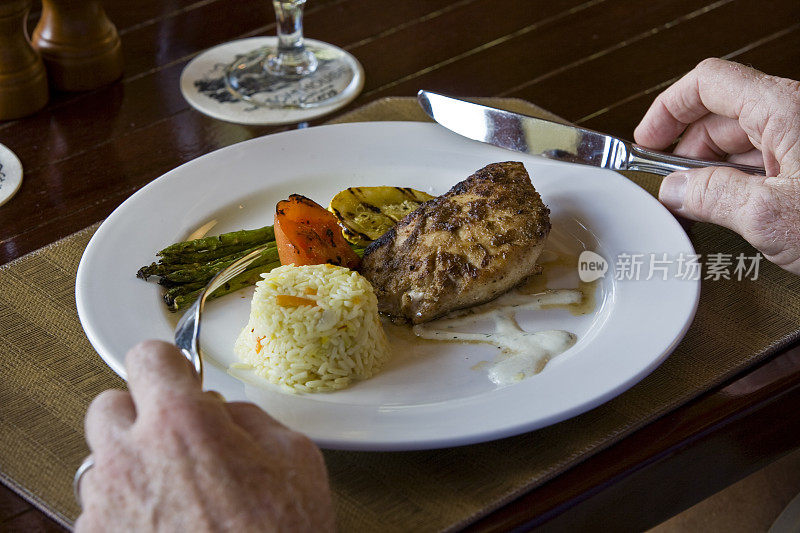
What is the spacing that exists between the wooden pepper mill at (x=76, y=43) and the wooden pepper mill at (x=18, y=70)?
0.25 feet

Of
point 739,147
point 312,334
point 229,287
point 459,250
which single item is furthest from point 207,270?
point 739,147

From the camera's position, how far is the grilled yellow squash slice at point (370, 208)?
209 centimetres

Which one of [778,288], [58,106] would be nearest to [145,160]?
[58,106]

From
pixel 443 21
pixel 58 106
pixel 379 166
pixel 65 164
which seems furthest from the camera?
pixel 443 21

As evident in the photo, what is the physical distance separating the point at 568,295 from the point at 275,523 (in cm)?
104

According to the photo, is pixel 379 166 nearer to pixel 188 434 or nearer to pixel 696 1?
pixel 188 434

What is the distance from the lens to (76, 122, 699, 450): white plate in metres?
1.51

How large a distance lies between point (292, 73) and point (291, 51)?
7cm

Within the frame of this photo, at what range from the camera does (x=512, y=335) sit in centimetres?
182

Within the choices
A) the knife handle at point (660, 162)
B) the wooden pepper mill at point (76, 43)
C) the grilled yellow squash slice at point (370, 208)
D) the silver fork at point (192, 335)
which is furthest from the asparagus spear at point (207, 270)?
the wooden pepper mill at point (76, 43)

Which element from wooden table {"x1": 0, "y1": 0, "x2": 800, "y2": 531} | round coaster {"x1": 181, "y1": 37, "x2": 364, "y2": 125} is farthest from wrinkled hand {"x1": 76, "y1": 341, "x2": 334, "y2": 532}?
round coaster {"x1": 181, "y1": 37, "x2": 364, "y2": 125}

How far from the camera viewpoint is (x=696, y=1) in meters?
3.36

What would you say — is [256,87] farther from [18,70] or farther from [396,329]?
[396,329]

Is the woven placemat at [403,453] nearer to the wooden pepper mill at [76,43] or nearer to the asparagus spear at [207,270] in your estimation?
the asparagus spear at [207,270]
